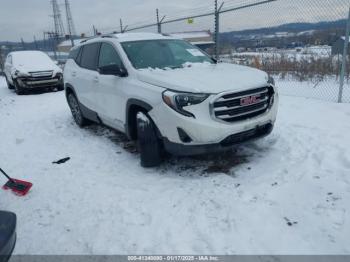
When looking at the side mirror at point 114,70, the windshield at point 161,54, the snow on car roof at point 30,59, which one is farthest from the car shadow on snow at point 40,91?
the side mirror at point 114,70

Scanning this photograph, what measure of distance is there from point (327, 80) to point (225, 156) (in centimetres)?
656

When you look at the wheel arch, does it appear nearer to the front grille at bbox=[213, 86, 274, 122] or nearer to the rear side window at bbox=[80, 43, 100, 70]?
the front grille at bbox=[213, 86, 274, 122]

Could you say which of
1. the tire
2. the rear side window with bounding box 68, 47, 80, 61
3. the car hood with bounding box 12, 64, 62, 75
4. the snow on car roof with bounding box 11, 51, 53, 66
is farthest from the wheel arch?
the snow on car roof with bounding box 11, 51, 53, 66

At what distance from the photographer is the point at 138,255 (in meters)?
2.72

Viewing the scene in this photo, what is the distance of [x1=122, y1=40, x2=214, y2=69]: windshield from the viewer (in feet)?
15.2

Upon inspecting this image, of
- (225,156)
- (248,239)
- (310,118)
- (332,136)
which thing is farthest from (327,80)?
(248,239)

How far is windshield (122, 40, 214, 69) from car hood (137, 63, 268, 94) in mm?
262

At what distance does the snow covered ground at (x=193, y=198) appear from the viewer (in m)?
2.82

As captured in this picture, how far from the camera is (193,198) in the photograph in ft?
11.5

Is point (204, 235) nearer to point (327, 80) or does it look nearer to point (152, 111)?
point (152, 111)

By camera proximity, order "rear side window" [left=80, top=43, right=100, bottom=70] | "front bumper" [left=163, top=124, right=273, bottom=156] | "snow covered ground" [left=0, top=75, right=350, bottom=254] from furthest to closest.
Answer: "rear side window" [left=80, top=43, right=100, bottom=70]
"front bumper" [left=163, top=124, right=273, bottom=156]
"snow covered ground" [left=0, top=75, right=350, bottom=254]

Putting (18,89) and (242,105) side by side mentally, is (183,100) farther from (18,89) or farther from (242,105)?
(18,89)

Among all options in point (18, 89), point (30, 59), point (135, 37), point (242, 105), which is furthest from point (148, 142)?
point (30, 59)

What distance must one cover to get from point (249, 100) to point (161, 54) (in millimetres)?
1758
